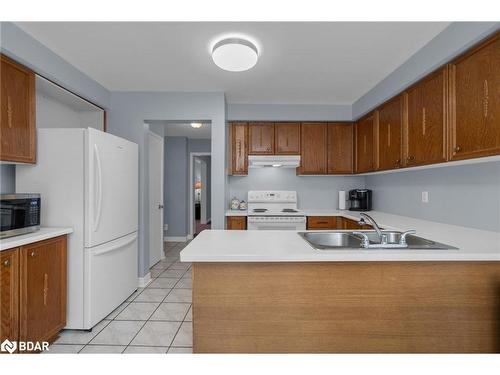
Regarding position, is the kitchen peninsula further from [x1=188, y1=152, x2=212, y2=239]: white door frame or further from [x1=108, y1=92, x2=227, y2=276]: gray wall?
[x1=188, y1=152, x2=212, y2=239]: white door frame

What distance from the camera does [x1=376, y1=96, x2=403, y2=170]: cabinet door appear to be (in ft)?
8.98

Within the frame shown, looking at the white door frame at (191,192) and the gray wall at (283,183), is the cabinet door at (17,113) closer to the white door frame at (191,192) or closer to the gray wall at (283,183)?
the gray wall at (283,183)

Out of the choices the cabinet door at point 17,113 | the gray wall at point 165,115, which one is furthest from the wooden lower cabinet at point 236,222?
the cabinet door at point 17,113

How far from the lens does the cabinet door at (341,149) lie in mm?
A: 3963

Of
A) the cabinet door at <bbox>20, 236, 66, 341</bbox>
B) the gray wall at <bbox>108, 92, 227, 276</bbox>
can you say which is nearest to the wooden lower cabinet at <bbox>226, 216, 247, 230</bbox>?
the gray wall at <bbox>108, 92, 227, 276</bbox>

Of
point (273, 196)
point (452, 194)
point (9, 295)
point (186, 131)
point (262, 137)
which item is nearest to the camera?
point (9, 295)

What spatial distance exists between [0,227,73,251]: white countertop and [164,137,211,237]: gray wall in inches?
148

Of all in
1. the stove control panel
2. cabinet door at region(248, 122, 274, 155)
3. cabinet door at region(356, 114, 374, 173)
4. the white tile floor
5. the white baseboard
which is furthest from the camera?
the stove control panel

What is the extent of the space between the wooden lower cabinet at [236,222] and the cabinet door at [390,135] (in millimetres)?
1806

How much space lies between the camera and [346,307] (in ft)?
4.76

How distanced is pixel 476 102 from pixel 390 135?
45.3 inches

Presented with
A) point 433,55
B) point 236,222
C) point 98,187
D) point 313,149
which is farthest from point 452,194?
point 98,187

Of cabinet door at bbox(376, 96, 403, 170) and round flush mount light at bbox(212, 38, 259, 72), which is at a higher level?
round flush mount light at bbox(212, 38, 259, 72)

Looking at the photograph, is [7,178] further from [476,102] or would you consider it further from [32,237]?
[476,102]
